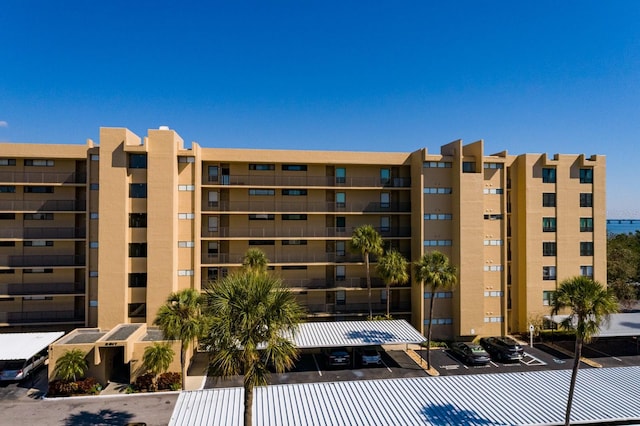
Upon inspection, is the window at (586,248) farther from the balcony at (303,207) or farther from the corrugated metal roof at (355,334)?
the corrugated metal roof at (355,334)

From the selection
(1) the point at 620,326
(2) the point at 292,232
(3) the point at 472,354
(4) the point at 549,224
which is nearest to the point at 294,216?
(2) the point at 292,232

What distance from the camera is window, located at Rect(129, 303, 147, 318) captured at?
3052cm

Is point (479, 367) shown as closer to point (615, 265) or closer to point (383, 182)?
point (383, 182)

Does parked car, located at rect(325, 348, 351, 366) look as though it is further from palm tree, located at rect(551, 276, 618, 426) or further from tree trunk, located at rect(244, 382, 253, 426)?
palm tree, located at rect(551, 276, 618, 426)

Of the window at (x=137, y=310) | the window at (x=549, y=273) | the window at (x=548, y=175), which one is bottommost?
the window at (x=137, y=310)

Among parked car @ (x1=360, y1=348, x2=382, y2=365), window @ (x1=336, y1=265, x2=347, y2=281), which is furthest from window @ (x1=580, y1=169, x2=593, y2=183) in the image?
parked car @ (x1=360, y1=348, x2=382, y2=365)

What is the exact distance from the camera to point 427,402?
1750cm

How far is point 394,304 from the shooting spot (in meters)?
35.3

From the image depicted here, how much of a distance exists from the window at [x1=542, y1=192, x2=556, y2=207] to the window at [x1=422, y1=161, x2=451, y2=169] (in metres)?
9.98

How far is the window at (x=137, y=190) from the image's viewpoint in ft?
101

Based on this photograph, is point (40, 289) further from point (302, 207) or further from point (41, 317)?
point (302, 207)

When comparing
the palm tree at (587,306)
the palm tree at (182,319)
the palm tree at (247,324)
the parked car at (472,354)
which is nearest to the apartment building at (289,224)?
the parked car at (472,354)

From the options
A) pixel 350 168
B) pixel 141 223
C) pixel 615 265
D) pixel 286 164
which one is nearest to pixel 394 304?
pixel 350 168

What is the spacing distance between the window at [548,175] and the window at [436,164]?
958 centimetres
